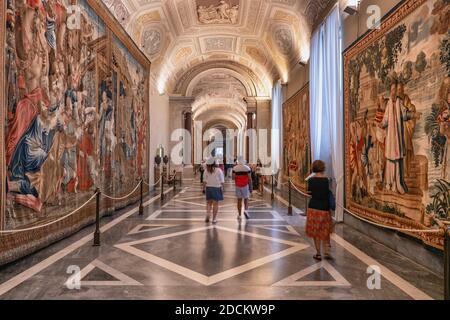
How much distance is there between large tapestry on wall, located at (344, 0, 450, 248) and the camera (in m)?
4.45

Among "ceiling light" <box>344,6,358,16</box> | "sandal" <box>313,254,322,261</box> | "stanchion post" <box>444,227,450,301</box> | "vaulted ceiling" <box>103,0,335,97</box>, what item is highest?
"vaulted ceiling" <box>103,0,335,97</box>

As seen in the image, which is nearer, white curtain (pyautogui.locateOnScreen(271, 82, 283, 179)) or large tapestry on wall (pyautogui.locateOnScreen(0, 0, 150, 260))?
large tapestry on wall (pyautogui.locateOnScreen(0, 0, 150, 260))

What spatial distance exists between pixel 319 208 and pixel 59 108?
5.47 meters

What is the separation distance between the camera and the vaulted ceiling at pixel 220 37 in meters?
12.0

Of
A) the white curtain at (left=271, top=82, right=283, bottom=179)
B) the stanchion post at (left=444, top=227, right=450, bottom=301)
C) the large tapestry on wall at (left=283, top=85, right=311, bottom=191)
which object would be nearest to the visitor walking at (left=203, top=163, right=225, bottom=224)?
the large tapestry on wall at (left=283, top=85, right=311, bottom=191)

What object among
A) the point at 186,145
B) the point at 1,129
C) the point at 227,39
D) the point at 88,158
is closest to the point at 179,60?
the point at 227,39

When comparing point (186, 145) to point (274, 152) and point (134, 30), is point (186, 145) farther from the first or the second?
point (134, 30)

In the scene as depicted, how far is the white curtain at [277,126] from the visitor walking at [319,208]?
11.9m

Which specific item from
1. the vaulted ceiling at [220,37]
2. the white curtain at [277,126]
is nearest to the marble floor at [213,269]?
the vaulted ceiling at [220,37]

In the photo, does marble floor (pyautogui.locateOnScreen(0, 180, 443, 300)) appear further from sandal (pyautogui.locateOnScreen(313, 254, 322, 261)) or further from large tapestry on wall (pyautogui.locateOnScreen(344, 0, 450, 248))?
large tapestry on wall (pyautogui.locateOnScreen(344, 0, 450, 248))

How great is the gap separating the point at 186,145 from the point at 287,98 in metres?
9.21

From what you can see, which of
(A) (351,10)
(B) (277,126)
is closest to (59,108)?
(A) (351,10)

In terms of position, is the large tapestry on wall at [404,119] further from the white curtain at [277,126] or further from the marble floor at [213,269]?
the white curtain at [277,126]

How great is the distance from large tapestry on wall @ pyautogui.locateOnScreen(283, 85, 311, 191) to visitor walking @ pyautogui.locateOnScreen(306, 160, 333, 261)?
22.4 feet
